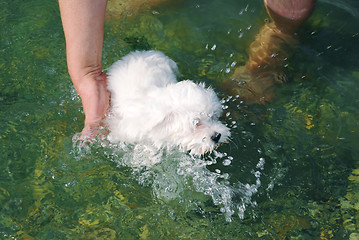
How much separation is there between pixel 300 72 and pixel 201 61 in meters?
0.90

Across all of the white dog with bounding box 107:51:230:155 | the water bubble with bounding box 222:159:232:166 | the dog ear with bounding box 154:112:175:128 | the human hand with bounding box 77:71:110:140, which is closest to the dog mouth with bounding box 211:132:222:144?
the white dog with bounding box 107:51:230:155

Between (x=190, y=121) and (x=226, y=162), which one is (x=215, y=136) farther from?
(x=226, y=162)

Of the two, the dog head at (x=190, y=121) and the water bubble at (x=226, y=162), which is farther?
the water bubble at (x=226, y=162)

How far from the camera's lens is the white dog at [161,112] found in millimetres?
2258

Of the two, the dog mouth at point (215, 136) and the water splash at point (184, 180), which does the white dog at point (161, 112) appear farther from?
the water splash at point (184, 180)

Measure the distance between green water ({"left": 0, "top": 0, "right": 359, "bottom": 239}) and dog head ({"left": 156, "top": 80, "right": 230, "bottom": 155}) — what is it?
0.24 m

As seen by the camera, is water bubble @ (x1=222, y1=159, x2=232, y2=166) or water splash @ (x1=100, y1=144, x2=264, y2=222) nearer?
water splash @ (x1=100, y1=144, x2=264, y2=222)

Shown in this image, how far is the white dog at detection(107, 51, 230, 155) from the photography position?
7.41ft

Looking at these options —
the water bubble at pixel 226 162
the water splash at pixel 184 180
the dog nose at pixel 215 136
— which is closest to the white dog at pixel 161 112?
the dog nose at pixel 215 136

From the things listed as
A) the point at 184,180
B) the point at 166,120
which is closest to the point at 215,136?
the point at 166,120

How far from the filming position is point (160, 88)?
2402 millimetres

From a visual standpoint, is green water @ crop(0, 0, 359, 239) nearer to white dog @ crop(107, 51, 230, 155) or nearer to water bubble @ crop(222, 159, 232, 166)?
water bubble @ crop(222, 159, 232, 166)

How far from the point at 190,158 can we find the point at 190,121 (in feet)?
1.31

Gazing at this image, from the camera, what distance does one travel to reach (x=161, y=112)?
87.7 inches
